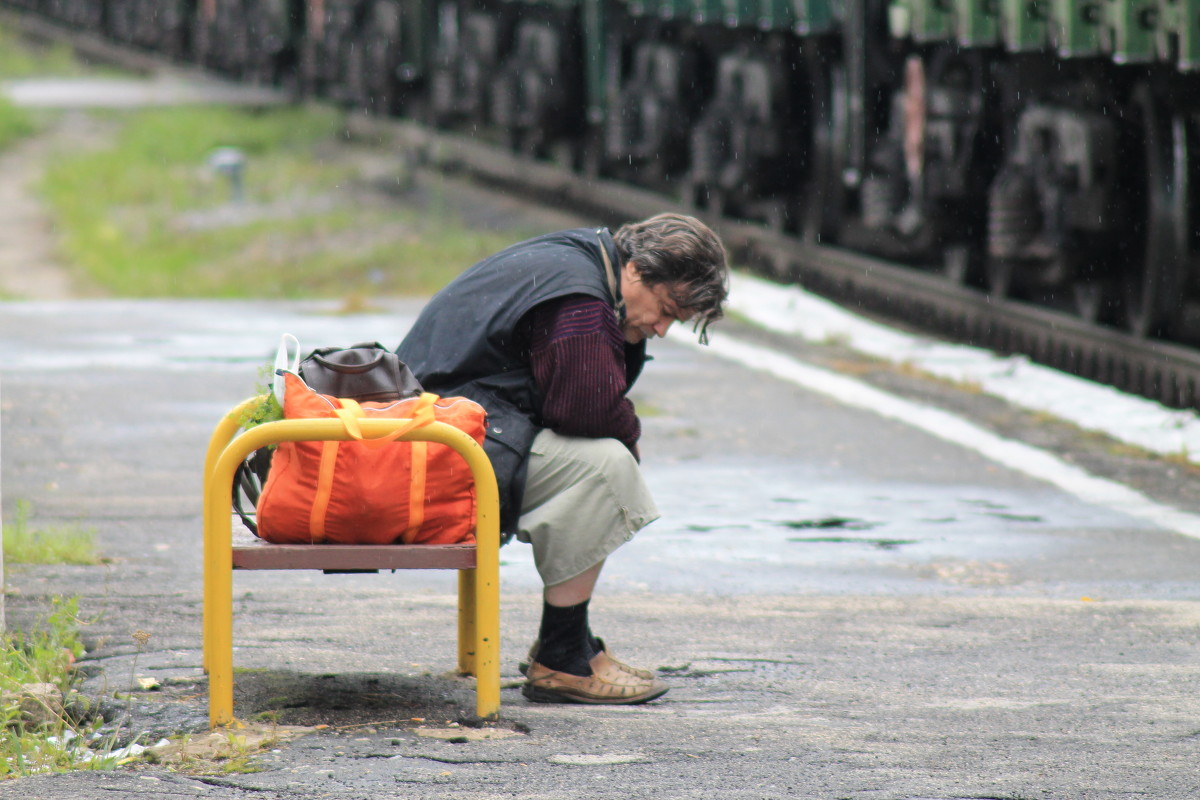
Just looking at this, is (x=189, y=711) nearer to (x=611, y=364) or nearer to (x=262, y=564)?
(x=262, y=564)

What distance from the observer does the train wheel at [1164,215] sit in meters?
8.75

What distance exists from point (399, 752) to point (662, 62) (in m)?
10.7

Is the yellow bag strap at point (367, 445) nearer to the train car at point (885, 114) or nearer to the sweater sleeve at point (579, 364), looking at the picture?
the sweater sleeve at point (579, 364)

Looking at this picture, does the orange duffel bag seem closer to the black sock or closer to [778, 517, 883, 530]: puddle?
the black sock

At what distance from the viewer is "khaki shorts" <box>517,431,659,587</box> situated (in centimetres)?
394

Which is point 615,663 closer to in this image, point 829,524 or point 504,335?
point 504,335

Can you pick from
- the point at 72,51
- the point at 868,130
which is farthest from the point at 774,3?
the point at 72,51

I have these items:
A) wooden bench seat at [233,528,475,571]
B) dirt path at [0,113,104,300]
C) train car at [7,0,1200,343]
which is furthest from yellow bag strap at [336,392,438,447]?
dirt path at [0,113,104,300]

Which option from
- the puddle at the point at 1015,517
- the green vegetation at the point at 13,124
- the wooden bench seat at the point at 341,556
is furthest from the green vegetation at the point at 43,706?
the green vegetation at the point at 13,124

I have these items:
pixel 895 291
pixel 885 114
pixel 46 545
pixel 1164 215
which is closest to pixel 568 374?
pixel 46 545

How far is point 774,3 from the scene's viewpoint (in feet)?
39.3

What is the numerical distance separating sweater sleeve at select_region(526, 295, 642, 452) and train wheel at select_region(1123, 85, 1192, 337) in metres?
5.50

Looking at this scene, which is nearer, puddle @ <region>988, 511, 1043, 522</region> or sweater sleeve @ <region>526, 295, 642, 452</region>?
sweater sleeve @ <region>526, 295, 642, 452</region>

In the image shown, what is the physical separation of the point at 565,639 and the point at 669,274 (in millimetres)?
810
